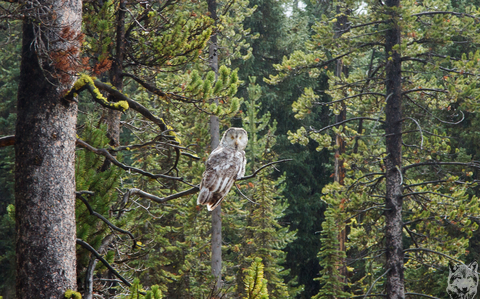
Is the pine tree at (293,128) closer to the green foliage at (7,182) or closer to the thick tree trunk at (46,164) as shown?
the green foliage at (7,182)

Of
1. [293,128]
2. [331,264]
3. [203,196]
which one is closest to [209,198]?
[203,196]

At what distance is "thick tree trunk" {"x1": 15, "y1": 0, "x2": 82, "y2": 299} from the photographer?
3.86m

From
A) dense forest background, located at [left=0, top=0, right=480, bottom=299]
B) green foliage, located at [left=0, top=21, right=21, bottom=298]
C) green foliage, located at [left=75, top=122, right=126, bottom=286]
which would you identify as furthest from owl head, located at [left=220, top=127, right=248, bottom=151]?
green foliage, located at [left=0, top=21, right=21, bottom=298]

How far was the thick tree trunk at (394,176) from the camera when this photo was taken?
30.7 ft

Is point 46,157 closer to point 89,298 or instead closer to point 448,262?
point 89,298

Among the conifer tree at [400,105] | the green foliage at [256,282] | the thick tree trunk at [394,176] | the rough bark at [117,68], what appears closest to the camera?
the green foliage at [256,282]

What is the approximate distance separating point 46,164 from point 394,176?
764cm

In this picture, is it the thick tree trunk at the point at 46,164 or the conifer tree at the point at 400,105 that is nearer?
the thick tree trunk at the point at 46,164

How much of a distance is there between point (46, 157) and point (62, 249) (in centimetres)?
87

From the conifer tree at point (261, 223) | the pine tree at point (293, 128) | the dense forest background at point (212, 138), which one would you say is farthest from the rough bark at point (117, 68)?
the pine tree at point (293, 128)

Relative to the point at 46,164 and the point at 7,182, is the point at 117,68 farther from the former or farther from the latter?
the point at 7,182

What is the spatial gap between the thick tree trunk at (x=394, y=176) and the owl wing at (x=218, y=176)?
5776 millimetres

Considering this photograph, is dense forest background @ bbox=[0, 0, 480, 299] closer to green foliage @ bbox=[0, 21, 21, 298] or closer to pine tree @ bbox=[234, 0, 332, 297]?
green foliage @ bbox=[0, 21, 21, 298]

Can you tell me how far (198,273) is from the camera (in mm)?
13016
